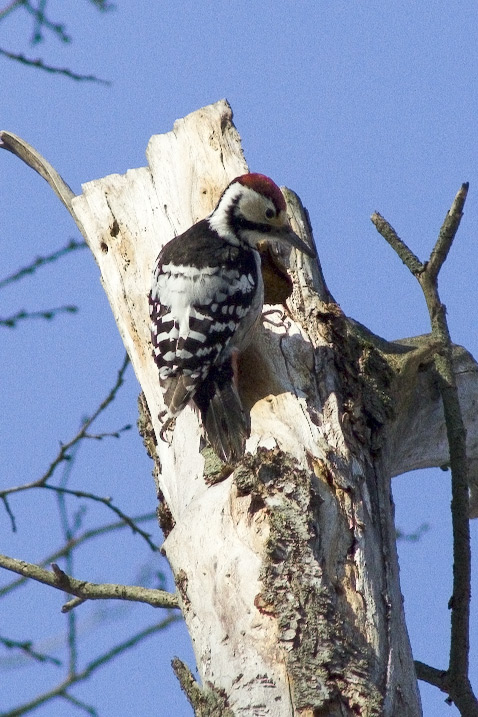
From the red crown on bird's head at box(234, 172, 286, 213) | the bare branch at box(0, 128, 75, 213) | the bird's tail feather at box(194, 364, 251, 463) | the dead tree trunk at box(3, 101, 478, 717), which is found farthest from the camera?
the bare branch at box(0, 128, 75, 213)

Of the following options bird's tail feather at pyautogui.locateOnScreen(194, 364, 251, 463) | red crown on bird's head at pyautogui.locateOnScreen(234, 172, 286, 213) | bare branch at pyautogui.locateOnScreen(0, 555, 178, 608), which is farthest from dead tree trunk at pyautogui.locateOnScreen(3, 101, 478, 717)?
bare branch at pyautogui.locateOnScreen(0, 555, 178, 608)

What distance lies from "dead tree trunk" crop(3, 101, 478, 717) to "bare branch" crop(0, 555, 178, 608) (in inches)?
11.8

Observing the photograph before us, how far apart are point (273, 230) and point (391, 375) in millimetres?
827

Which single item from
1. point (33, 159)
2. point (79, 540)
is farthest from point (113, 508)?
point (33, 159)

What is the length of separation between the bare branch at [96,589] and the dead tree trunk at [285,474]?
0.30 metres

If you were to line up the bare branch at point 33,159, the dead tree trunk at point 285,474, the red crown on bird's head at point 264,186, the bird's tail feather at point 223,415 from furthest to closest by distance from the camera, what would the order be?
the bare branch at point 33,159 < the red crown on bird's head at point 264,186 < the bird's tail feather at point 223,415 < the dead tree trunk at point 285,474

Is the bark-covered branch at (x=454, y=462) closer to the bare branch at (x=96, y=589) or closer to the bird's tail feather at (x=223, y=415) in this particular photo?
the bird's tail feather at (x=223, y=415)

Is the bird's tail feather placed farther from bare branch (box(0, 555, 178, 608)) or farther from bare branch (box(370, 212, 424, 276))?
bare branch (box(370, 212, 424, 276))

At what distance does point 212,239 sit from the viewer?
12.9 ft

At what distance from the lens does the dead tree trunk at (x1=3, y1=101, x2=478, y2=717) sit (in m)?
2.50

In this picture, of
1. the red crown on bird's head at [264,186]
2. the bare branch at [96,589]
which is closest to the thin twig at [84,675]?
the bare branch at [96,589]

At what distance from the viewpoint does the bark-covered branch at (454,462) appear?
10.3 ft

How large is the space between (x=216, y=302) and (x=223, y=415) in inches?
24.8

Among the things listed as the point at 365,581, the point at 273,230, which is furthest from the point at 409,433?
the point at 365,581
